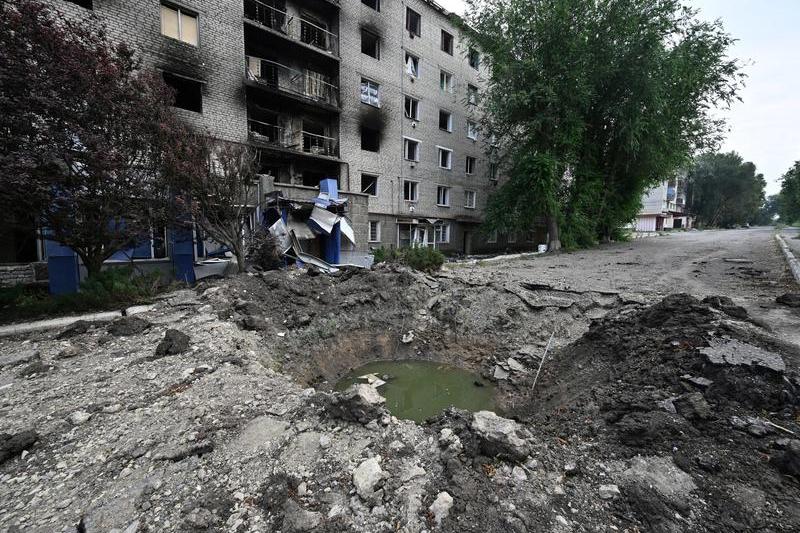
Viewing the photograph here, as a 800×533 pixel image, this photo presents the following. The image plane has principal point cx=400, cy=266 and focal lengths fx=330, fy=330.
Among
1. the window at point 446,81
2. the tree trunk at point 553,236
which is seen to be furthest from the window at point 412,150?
the tree trunk at point 553,236

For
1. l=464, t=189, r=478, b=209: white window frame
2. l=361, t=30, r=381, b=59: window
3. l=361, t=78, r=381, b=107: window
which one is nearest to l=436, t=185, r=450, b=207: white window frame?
l=464, t=189, r=478, b=209: white window frame

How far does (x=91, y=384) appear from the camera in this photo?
4.02m

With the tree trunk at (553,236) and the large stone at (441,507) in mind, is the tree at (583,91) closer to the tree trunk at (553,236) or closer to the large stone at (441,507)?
the tree trunk at (553,236)

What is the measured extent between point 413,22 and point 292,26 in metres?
8.71

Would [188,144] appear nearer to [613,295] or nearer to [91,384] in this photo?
[91,384]

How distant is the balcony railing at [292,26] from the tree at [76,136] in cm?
959

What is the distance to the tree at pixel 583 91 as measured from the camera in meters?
17.5

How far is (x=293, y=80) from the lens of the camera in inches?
640

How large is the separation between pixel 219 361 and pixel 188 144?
668 centimetres

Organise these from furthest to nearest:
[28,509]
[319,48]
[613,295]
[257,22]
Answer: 1. [319,48]
2. [257,22]
3. [613,295]
4. [28,509]

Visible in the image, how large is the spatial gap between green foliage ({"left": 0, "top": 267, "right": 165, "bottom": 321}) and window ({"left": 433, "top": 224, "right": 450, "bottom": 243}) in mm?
17895

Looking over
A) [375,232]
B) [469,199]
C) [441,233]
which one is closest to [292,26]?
[375,232]

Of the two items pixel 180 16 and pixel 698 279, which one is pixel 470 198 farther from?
pixel 180 16

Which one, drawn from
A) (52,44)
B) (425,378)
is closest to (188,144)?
(52,44)
